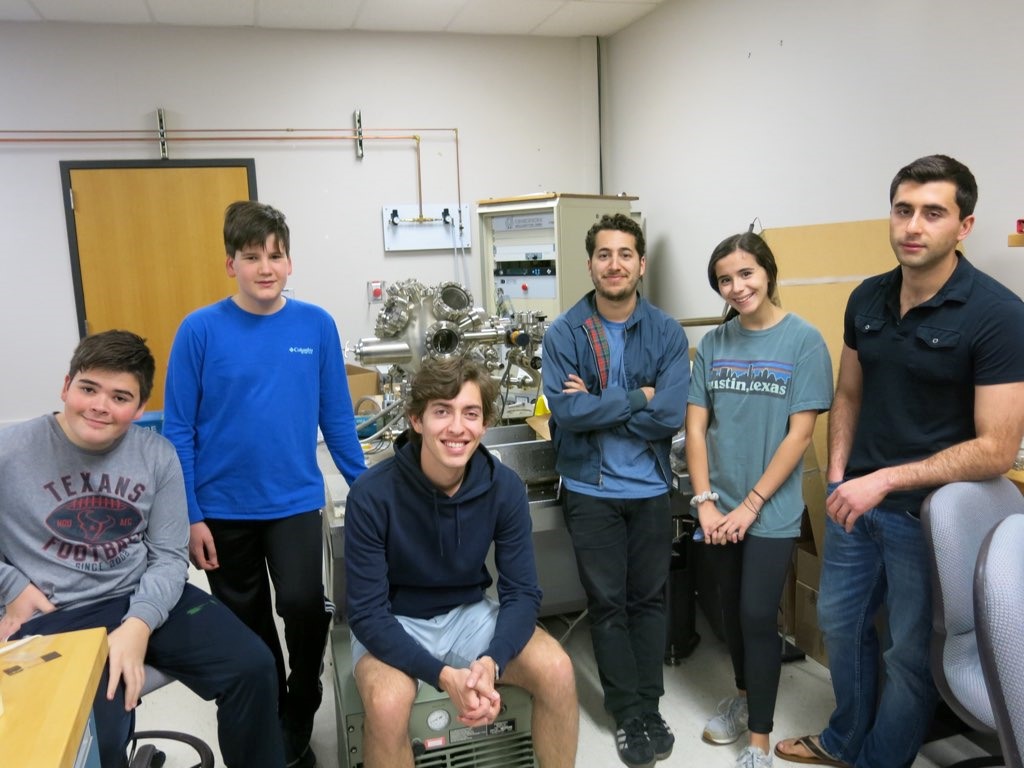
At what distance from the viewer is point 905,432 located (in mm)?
1697

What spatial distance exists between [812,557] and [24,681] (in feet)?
7.28

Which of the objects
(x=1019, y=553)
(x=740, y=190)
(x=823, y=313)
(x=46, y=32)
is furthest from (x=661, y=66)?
(x=1019, y=553)

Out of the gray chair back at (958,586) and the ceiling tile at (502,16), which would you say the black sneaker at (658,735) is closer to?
the gray chair back at (958,586)

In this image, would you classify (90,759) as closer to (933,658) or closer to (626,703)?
(626,703)

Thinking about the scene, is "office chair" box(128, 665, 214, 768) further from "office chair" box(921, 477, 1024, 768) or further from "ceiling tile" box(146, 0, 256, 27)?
"ceiling tile" box(146, 0, 256, 27)

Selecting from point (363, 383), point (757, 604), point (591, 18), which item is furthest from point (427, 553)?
point (591, 18)

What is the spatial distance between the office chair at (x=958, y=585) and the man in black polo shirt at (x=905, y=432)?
0.11 metres

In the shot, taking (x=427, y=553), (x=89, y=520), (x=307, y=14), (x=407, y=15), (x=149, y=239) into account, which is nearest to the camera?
(x=89, y=520)

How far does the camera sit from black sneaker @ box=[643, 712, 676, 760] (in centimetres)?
203

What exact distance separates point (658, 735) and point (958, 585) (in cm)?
94

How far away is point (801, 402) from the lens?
1886 mm

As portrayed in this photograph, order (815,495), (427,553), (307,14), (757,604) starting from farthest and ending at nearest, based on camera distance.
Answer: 1. (307,14)
2. (815,495)
3. (757,604)
4. (427,553)

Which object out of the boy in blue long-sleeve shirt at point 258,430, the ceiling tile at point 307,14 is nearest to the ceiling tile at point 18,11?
the ceiling tile at point 307,14

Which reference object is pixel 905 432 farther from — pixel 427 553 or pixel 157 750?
pixel 157 750
